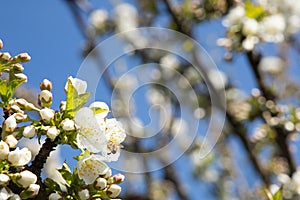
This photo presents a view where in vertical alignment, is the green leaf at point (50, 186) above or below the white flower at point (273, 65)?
above

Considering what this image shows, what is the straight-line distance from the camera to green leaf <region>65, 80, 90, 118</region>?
1.43 metres

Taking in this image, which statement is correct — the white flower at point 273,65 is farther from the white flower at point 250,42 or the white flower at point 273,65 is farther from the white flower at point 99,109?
the white flower at point 99,109

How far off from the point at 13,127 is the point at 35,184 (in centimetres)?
16

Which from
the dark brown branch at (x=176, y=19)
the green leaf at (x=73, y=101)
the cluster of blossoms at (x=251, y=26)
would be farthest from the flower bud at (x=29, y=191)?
the dark brown branch at (x=176, y=19)

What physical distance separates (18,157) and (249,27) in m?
2.25

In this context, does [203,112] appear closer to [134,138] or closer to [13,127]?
[134,138]

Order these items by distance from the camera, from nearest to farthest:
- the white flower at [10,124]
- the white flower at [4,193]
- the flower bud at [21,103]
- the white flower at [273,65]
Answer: the white flower at [4,193]
the white flower at [10,124]
the flower bud at [21,103]
the white flower at [273,65]

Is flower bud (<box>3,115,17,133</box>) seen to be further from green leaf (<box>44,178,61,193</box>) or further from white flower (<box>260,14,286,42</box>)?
white flower (<box>260,14,286,42</box>)

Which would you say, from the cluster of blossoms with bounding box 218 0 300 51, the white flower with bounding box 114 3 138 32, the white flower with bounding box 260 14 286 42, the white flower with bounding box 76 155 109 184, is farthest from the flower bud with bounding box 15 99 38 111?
the white flower with bounding box 114 3 138 32

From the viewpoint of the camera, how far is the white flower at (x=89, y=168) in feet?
4.52

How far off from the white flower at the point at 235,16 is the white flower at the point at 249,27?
5cm

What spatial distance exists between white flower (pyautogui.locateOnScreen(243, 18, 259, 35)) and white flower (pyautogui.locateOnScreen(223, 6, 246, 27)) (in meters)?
0.05

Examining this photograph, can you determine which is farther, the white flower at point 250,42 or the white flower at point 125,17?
the white flower at point 125,17

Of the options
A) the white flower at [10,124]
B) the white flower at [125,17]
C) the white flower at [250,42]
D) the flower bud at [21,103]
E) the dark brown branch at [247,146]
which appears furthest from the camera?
the white flower at [125,17]
